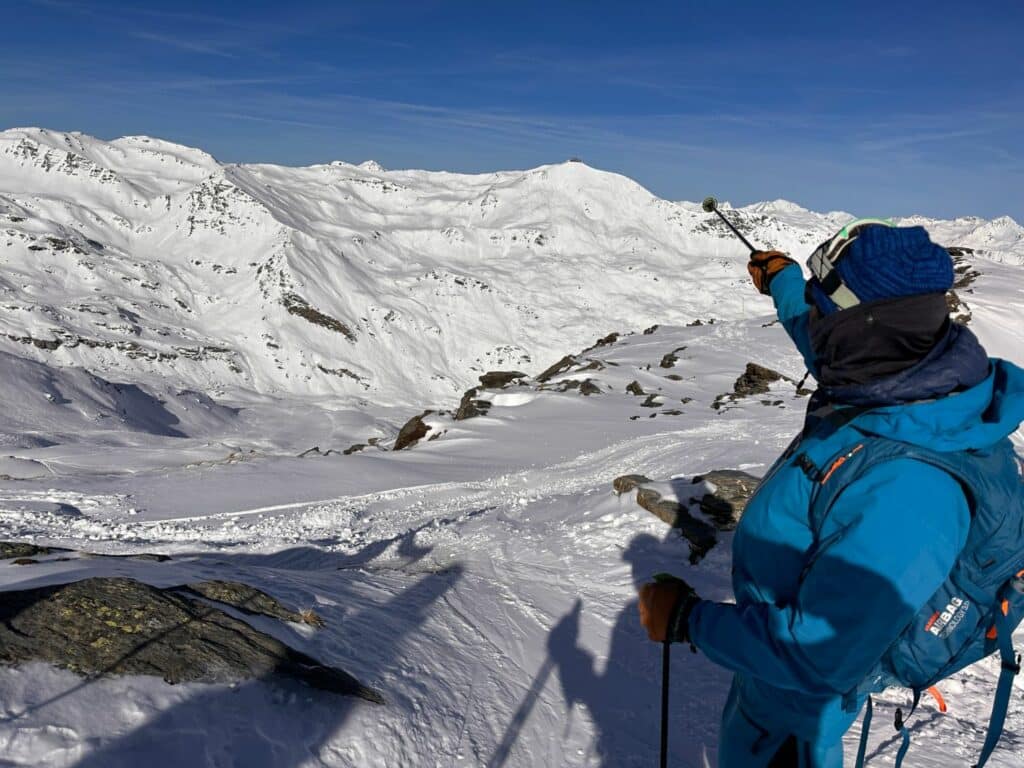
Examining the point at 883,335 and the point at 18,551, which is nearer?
the point at 883,335

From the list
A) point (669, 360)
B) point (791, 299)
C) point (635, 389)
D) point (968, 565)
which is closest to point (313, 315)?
point (669, 360)

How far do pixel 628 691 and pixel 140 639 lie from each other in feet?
11.2

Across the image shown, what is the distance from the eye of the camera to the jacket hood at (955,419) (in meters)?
1.85

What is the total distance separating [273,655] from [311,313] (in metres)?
117

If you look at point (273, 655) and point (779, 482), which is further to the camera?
point (273, 655)

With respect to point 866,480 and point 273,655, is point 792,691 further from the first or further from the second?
point 273,655

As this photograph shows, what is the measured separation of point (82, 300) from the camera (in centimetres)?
10075

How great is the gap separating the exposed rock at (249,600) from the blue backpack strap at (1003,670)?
13.4 feet

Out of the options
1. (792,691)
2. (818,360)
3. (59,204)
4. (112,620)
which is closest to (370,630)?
(112,620)

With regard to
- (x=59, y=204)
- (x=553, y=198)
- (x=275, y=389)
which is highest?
(x=553, y=198)

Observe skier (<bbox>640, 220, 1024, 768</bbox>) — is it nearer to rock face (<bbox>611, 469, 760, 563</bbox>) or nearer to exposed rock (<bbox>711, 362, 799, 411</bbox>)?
rock face (<bbox>611, 469, 760, 563</bbox>)

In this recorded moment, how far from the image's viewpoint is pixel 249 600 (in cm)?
505

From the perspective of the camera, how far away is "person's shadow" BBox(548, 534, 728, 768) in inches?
180

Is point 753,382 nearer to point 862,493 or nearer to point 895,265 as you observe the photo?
point 895,265
